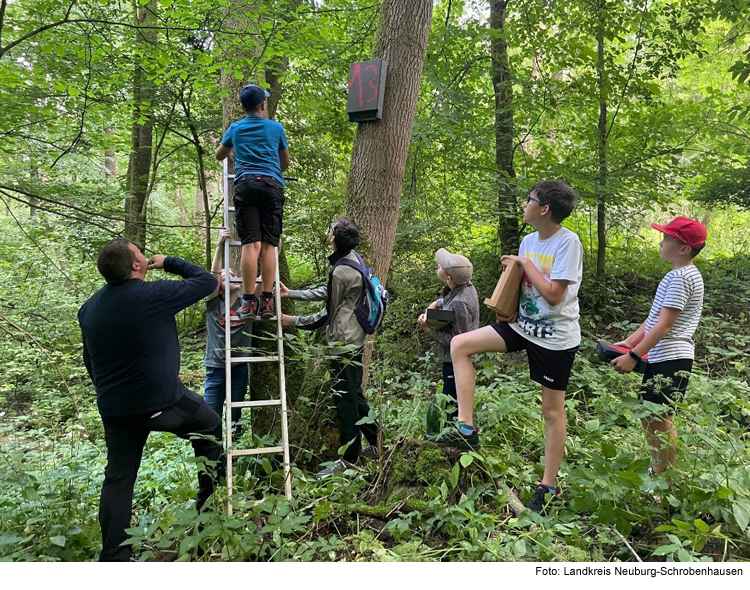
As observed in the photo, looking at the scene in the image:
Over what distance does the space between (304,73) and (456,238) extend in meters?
3.68

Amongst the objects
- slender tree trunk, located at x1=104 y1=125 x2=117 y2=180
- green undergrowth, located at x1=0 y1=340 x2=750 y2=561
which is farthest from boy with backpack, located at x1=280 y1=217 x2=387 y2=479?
slender tree trunk, located at x1=104 y1=125 x2=117 y2=180

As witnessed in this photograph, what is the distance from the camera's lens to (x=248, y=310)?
354cm

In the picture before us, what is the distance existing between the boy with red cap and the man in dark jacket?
268 centimetres

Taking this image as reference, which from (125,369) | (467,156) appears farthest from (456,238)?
(125,369)

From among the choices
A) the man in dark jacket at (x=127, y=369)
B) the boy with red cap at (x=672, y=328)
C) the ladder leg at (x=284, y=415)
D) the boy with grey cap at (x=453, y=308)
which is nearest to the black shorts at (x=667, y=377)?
the boy with red cap at (x=672, y=328)

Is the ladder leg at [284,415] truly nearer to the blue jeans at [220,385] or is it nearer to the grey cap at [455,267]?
the blue jeans at [220,385]

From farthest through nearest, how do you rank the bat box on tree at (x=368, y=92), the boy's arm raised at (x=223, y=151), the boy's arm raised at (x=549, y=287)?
the bat box on tree at (x=368, y=92), the boy's arm raised at (x=223, y=151), the boy's arm raised at (x=549, y=287)

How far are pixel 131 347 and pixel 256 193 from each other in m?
1.41

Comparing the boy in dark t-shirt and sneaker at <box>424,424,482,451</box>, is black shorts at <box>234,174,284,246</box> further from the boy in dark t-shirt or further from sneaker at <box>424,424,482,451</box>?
sneaker at <box>424,424,482,451</box>

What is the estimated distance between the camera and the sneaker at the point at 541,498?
265cm

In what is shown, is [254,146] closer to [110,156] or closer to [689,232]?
[689,232]

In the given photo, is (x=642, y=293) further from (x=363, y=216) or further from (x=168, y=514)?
(x=168, y=514)

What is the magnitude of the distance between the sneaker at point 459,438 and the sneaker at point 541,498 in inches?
16.6

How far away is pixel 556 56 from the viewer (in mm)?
6898
